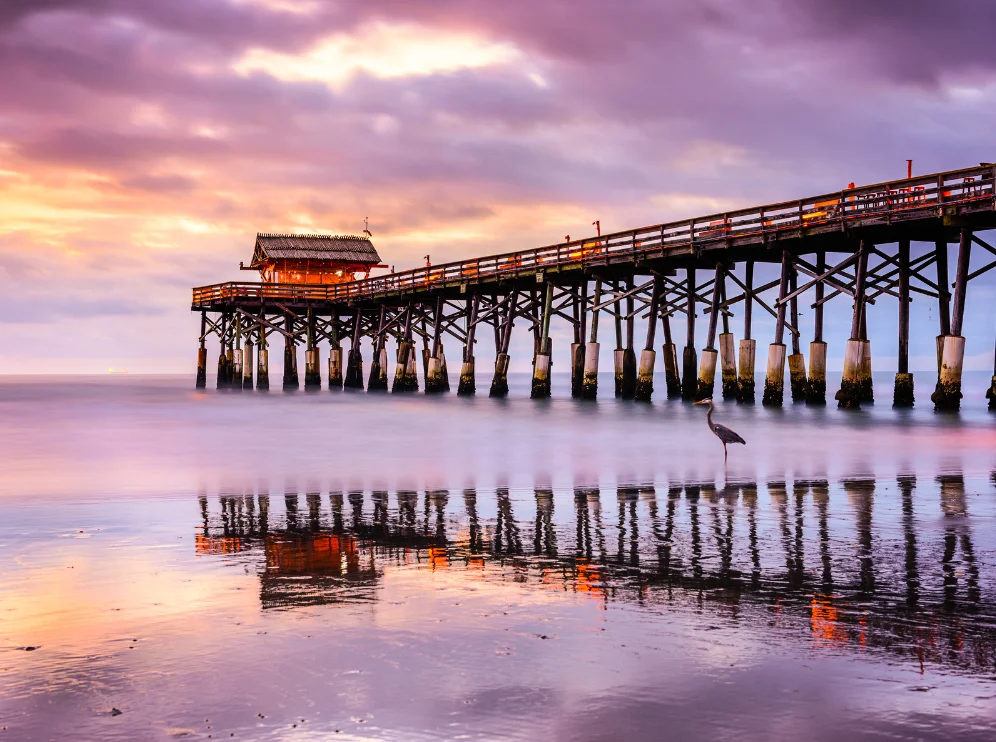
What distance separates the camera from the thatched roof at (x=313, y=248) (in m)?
66.5

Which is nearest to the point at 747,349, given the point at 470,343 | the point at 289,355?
the point at 470,343

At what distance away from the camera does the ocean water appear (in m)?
5.06

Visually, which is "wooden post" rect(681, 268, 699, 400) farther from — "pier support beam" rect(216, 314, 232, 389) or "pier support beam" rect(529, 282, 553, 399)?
"pier support beam" rect(216, 314, 232, 389)

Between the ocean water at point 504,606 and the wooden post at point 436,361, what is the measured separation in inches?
1274

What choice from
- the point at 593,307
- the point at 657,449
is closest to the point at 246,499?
the point at 657,449

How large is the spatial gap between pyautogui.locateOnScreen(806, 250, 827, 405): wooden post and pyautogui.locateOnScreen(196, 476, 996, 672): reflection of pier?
57.3 feet

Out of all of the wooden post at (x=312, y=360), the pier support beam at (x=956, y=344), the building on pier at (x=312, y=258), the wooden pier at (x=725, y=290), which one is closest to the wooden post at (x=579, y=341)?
the wooden pier at (x=725, y=290)

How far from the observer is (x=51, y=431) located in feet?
105

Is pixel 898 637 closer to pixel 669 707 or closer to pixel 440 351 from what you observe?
Result: pixel 669 707

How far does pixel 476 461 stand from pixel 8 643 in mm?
13391

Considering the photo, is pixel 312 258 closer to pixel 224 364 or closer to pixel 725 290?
pixel 224 364

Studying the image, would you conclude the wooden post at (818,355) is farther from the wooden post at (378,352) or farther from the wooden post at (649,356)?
the wooden post at (378,352)

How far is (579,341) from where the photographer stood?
43.1m

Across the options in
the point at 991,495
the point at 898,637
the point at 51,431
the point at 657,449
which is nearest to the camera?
the point at 898,637
